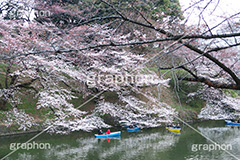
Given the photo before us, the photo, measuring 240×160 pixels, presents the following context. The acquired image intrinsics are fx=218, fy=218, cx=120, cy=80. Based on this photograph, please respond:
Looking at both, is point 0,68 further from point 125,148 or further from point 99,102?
point 125,148

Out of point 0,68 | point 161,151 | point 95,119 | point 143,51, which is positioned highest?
point 143,51

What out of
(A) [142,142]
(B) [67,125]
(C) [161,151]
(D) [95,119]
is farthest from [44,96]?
(C) [161,151]

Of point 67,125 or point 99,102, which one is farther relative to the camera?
point 99,102

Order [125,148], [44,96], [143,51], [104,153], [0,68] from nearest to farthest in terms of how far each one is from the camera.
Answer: [104,153] < [125,148] < [44,96] < [0,68] < [143,51]

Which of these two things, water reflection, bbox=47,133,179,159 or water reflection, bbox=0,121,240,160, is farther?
water reflection, bbox=47,133,179,159

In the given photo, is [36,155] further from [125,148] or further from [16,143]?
[125,148]

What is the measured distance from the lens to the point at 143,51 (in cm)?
1350

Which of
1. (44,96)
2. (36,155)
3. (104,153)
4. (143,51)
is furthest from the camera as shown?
(143,51)

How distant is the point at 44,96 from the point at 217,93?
10.7 metres

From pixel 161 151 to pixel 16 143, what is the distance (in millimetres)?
5249

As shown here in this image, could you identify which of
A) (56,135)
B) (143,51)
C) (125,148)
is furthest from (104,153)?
(143,51)

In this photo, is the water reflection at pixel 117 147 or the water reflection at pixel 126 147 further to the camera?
the water reflection at pixel 117 147

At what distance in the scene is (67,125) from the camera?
8.70m

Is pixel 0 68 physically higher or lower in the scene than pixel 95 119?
higher
